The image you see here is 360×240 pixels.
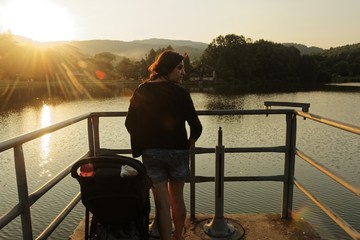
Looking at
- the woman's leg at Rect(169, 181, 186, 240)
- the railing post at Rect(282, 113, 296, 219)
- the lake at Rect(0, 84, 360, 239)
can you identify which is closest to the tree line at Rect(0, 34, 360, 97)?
the lake at Rect(0, 84, 360, 239)

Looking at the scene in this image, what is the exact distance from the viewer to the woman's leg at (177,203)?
9.68 feet

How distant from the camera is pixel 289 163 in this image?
4.00m

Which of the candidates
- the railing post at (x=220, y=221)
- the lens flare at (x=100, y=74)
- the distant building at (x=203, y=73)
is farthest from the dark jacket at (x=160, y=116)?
the lens flare at (x=100, y=74)

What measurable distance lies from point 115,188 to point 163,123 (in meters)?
0.68

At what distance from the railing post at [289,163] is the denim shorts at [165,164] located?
66.5 inches

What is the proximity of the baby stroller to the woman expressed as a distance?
0.34 meters

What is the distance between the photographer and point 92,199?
2.36 meters

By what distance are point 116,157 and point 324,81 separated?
122 metres

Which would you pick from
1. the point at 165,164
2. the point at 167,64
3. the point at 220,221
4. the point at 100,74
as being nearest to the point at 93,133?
the point at 165,164

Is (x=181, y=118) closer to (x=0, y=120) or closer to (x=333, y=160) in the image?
(x=333, y=160)

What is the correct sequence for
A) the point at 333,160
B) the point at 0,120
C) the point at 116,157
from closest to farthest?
1. the point at 116,157
2. the point at 333,160
3. the point at 0,120

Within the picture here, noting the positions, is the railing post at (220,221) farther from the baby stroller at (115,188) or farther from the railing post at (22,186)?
the railing post at (22,186)

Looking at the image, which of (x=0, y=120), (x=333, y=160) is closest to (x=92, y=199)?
(x=333, y=160)

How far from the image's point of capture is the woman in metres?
2.63
